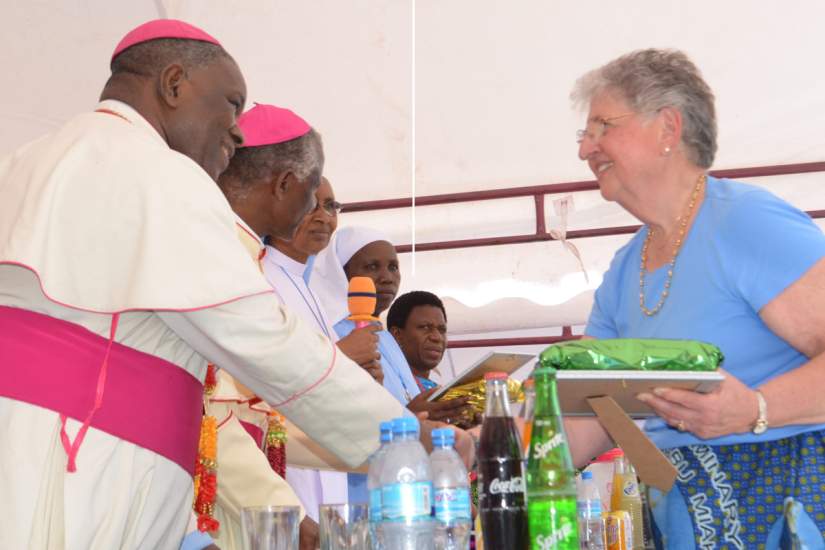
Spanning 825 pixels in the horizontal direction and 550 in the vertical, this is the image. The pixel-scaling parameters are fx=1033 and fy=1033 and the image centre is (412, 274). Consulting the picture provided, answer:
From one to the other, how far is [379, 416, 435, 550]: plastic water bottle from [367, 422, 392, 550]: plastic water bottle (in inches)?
0.7

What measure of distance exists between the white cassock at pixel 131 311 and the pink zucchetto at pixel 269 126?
1.28m

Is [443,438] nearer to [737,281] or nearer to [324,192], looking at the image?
[737,281]

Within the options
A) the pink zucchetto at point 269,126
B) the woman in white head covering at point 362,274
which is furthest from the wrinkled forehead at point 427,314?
the pink zucchetto at point 269,126

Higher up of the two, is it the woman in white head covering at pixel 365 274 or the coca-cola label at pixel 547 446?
the woman in white head covering at pixel 365 274

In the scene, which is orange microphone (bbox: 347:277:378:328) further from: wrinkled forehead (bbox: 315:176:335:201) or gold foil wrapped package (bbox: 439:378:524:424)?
wrinkled forehead (bbox: 315:176:335:201)

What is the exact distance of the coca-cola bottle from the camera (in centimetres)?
154

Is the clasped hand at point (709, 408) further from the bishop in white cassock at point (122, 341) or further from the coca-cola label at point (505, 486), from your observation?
the bishop in white cassock at point (122, 341)

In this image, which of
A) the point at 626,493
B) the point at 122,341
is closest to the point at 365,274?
the point at 626,493

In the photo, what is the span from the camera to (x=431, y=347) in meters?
5.29

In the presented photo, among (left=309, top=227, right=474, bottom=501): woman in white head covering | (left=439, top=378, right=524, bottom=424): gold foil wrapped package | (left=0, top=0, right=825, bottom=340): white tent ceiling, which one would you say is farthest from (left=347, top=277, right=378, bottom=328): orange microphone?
(left=0, top=0, right=825, bottom=340): white tent ceiling

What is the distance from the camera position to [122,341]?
187 cm

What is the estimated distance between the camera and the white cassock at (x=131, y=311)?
5.76ft

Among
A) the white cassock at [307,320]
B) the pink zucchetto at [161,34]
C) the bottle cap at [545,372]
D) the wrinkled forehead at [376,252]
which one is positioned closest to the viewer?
the bottle cap at [545,372]

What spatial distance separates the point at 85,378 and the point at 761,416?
3.96ft
